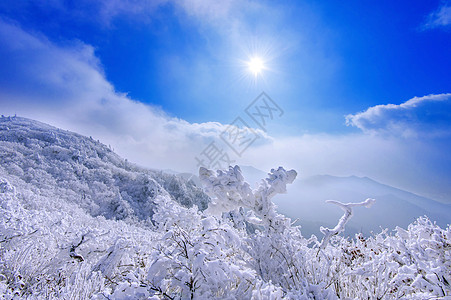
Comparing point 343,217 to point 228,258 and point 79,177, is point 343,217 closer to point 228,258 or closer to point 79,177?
point 228,258

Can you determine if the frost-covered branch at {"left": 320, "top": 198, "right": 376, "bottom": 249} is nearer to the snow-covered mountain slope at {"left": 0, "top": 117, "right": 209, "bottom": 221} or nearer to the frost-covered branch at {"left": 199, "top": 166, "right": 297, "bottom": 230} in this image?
the frost-covered branch at {"left": 199, "top": 166, "right": 297, "bottom": 230}

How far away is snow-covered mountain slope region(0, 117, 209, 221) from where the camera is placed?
3909 cm

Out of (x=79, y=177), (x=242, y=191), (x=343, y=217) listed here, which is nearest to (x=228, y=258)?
(x=242, y=191)

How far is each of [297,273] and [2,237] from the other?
747 cm

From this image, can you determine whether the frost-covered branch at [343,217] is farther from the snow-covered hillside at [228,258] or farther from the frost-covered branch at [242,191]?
the frost-covered branch at [242,191]

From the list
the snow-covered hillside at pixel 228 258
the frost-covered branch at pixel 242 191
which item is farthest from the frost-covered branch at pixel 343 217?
the frost-covered branch at pixel 242 191

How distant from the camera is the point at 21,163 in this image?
138 ft

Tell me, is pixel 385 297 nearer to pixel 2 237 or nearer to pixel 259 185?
pixel 259 185

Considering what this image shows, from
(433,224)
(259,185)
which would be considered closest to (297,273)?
(259,185)

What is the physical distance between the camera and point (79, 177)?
47.6m

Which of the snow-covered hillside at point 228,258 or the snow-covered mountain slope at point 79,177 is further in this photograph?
the snow-covered mountain slope at point 79,177

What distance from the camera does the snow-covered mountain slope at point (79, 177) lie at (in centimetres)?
3909

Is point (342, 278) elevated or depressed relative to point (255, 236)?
elevated

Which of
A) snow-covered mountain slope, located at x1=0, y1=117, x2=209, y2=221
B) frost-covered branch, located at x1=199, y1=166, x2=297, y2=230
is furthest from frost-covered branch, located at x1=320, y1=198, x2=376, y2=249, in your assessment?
snow-covered mountain slope, located at x1=0, y1=117, x2=209, y2=221
